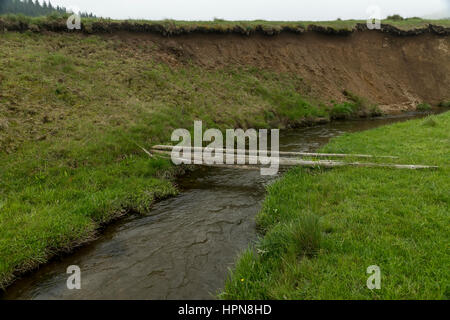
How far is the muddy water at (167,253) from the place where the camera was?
16.4 ft

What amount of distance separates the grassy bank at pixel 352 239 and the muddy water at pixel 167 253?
1.94 ft

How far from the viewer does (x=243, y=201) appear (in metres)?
8.55

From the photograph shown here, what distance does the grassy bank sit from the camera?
4.03 m

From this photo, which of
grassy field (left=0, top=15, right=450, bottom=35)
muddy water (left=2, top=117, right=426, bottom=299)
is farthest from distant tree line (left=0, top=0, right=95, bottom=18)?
→ muddy water (left=2, top=117, right=426, bottom=299)

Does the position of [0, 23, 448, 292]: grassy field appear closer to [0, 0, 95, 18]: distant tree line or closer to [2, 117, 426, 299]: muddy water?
[2, 117, 426, 299]: muddy water

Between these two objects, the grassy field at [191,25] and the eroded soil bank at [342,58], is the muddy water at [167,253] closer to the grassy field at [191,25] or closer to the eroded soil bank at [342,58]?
the eroded soil bank at [342,58]

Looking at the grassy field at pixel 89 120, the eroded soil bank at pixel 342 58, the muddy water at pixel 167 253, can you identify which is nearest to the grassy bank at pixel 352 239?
the muddy water at pixel 167 253

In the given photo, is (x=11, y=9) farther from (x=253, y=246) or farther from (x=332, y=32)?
(x=253, y=246)

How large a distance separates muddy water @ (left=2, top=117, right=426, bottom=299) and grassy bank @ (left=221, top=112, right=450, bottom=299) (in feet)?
1.94

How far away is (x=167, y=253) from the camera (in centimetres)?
605

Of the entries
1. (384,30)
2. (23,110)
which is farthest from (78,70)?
(384,30)

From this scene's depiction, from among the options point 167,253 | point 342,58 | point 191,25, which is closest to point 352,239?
point 167,253
